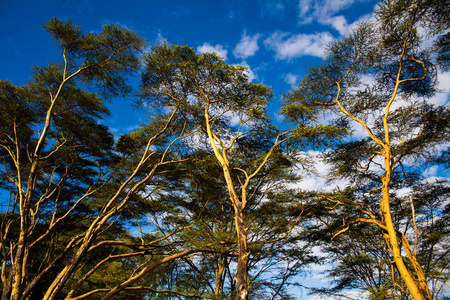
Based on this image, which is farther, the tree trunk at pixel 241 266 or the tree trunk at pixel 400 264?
the tree trunk at pixel 400 264

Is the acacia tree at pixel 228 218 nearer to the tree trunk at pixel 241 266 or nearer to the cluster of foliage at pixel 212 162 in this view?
the cluster of foliage at pixel 212 162

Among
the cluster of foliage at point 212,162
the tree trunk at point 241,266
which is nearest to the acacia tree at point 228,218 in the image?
the cluster of foliage at point 212,162

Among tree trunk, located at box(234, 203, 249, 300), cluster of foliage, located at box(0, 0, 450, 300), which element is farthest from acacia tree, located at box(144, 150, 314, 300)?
tree trunk, located at box(234, 203, 249, 300)

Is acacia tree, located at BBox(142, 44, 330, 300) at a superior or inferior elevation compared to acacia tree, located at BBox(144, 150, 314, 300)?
superior

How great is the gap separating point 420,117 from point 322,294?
1013 cm

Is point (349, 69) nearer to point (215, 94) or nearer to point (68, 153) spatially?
point (215, 94)

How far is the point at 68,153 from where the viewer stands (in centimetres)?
816

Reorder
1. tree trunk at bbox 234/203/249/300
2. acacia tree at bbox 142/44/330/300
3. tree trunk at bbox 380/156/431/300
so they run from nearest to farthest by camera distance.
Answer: tree trunk at bbox 234/203/249/300, tree trunk at bbox 380/156/431/300, acacia tree at bbox 142/44/330/300

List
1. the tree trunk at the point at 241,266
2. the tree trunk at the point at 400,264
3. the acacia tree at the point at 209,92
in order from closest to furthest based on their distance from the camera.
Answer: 1. the tree trunk at the point at 241,266
2. the tree trunk at the point at 400,264
3. the acacia tree at the point at 209,92

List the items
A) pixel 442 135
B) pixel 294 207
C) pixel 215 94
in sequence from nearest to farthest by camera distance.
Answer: pixel 442 135 → pixel 215 94 → pixel 294 207

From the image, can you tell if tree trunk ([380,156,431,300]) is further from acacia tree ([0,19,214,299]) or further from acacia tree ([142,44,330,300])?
acacia tree ([0,19,214,299])

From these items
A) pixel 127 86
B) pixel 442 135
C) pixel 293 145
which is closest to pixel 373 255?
pixel 442 135

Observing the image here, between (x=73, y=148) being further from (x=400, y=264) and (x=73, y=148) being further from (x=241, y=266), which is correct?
(x=400, y=264)

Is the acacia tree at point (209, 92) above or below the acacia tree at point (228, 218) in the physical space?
above
